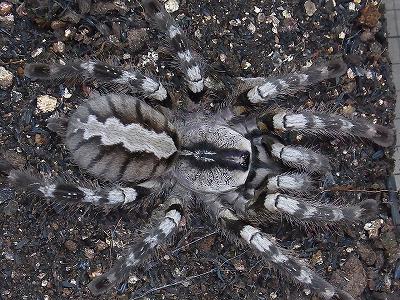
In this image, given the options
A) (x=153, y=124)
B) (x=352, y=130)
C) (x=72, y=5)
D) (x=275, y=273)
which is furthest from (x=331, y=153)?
(x=72, y=5)

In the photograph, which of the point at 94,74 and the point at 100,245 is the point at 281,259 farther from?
the point at 94,74

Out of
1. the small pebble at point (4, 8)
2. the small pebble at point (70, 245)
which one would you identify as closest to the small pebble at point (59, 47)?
the small pebble at point (4, 8)

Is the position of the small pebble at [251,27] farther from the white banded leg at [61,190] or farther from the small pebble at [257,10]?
the white banded leg at [61,190]

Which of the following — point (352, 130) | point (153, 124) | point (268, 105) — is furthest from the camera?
point (268, 105)

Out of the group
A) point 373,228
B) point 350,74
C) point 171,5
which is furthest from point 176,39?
point 373,228

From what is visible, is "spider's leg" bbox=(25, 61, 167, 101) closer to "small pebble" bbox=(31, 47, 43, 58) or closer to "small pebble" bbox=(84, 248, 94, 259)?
"small pebble" bbox=(31, 47, 43, 58)

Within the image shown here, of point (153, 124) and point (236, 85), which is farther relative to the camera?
point (236, 85)

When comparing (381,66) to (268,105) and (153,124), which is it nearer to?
(268,105)

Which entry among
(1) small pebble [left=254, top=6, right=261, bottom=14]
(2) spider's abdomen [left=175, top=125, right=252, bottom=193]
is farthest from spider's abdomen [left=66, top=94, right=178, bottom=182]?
(1) small pebble [left=254, top=6, right=261, bottom=14]
